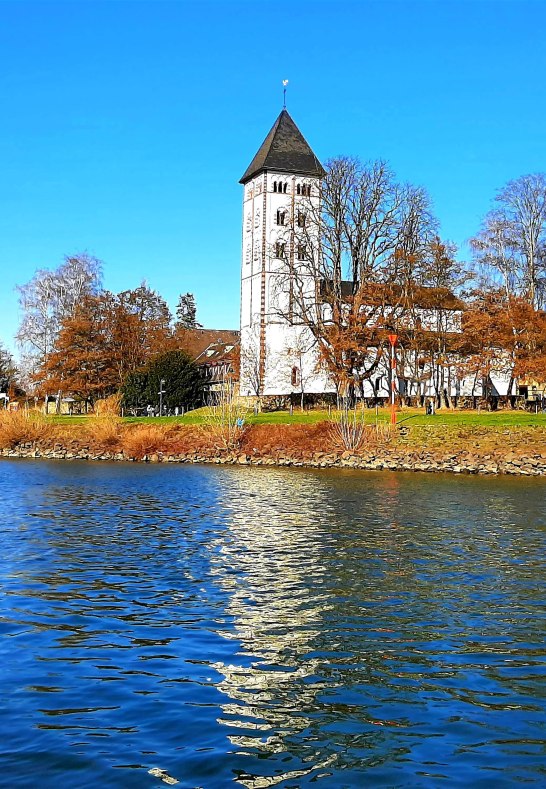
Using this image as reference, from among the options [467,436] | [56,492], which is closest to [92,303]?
[467,436]

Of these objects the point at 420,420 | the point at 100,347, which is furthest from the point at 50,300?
the point at 420,420

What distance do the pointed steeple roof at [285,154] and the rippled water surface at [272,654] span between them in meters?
61.3

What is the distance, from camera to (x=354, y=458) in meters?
42.6

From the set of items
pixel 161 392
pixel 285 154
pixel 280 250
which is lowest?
pixel 161 392

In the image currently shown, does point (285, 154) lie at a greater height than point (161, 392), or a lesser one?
greater

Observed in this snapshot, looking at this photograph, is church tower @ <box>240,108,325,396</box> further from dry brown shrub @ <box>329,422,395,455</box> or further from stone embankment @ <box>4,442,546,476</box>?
dry brown shrub @ <box>329,422,395,455</box>

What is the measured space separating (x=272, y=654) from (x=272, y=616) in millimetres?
1750

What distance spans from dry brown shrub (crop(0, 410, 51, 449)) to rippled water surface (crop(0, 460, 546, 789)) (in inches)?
1233

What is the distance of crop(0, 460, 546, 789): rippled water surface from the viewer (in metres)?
7.03

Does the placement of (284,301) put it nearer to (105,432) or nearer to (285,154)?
(285,154)

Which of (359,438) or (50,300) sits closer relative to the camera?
(359,438)

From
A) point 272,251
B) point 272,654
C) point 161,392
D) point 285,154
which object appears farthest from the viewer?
point 285,154

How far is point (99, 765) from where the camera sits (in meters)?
6.88

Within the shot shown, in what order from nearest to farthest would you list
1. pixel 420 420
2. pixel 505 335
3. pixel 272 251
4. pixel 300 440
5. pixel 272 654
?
pixel 272 654, pixel 300 440, pixel 420 420, pixel 505 335, pixel 272 251
